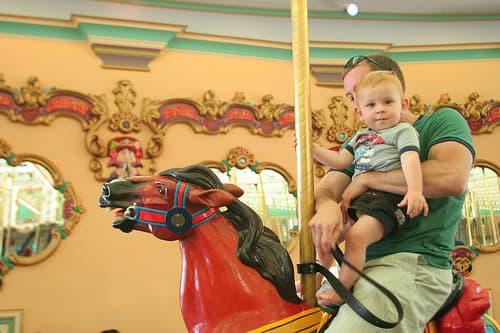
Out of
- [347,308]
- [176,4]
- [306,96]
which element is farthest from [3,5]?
[347,308]

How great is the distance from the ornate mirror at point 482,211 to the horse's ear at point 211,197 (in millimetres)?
4257

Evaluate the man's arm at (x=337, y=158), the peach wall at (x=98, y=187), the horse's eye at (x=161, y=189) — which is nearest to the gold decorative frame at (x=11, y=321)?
the peach wall at (x=98, y=187)

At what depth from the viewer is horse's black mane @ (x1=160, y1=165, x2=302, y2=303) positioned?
5.38 feet

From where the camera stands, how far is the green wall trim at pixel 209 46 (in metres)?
4.76

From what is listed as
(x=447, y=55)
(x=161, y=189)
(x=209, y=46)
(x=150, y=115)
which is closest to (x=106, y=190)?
(x=161, y=189)

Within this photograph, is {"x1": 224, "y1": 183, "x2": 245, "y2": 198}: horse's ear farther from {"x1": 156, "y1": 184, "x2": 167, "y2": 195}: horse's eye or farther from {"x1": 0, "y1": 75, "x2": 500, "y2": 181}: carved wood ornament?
{"x1": 0, "y1": 75, "x2": 500, "y2": 181}: carved wood ornament

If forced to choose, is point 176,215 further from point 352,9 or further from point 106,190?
point 352,9

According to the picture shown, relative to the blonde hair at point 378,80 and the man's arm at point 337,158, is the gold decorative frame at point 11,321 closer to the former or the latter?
the man's arm at point 337,158

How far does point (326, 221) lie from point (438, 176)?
296 millimetres

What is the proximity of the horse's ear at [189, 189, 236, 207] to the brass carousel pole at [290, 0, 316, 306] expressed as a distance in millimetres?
217

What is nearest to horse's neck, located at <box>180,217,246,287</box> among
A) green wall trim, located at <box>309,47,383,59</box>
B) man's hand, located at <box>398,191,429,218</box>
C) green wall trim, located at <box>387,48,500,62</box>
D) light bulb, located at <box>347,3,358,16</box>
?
man's hand, located at <box>398,191,429,218</box>

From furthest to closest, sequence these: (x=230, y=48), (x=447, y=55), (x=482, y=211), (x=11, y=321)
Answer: (x=447, y=55)
(x=482, y=211)
(x=230, y=48)
(x=11, y=321)

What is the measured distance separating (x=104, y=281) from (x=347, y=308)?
131 inches

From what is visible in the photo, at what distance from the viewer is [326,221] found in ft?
5.06
